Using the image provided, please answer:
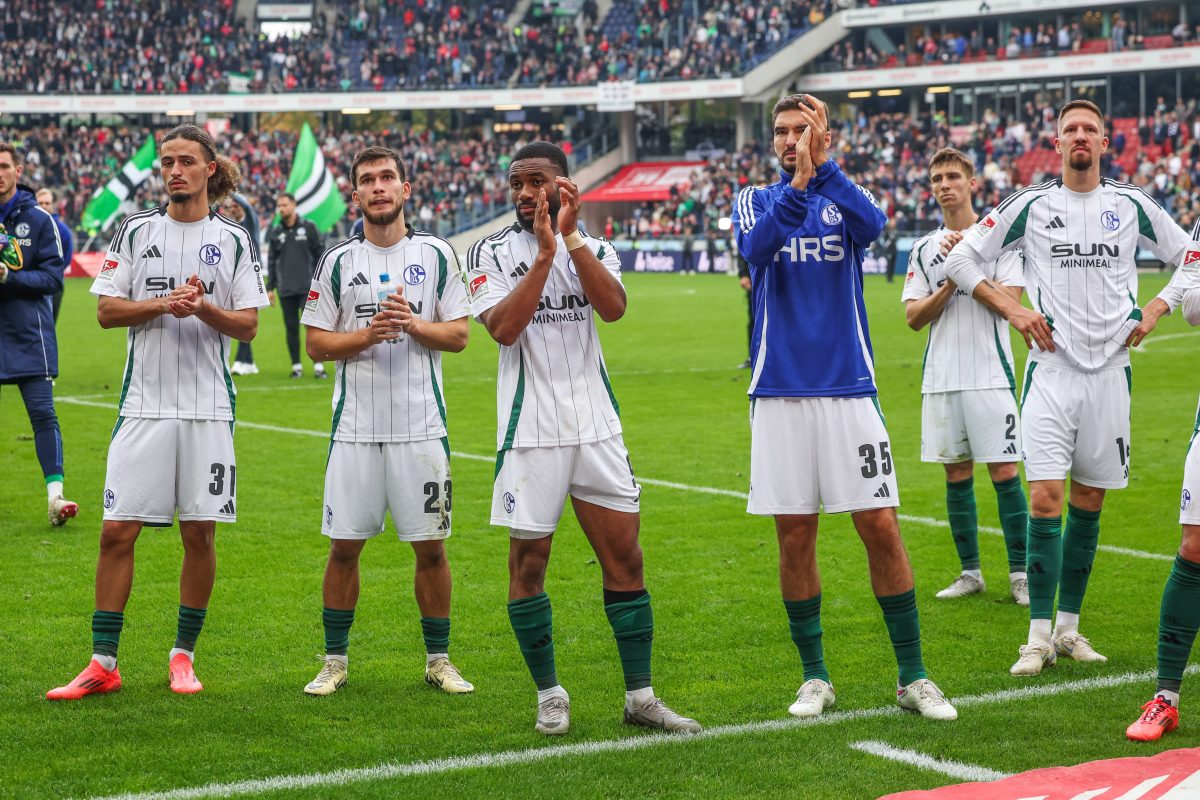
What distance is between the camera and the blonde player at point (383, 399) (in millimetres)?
5883

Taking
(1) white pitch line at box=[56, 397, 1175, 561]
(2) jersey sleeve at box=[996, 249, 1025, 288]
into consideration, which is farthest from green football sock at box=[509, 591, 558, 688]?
(2) jersey sleeve at box=[996, 249, 1025, 288]

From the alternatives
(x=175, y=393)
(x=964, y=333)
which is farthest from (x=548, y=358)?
(x=964, y=333)

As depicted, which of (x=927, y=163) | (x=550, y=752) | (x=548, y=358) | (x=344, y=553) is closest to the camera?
(x=550, y=752)

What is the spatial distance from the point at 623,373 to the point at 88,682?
44.6 ft

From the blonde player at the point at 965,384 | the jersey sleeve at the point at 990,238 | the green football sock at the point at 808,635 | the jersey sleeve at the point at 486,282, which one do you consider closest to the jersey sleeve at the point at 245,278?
the jersey sleeve at the point at 486,282

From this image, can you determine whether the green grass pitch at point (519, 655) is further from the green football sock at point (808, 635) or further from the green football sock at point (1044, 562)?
the green football sock at point (1044, 562)

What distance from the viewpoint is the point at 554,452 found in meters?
5.27

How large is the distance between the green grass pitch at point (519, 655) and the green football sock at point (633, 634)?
9.8 inches

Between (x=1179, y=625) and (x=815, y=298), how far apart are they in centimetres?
186

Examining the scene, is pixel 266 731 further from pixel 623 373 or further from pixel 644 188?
pixel 644 188

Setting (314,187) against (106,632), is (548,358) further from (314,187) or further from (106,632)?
(314,187)

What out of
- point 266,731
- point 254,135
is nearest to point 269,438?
point 266,731

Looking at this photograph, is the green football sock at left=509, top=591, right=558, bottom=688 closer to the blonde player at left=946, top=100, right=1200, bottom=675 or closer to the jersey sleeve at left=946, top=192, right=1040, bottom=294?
the blonde player at left=946, top=100, right=1200, bottom=675

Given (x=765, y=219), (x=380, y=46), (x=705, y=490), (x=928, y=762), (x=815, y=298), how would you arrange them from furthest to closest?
(x=380, y=46) < (x=705, y=490) < (x=815, y=298) < (x=765, y=219) < (x=928, y=762)
